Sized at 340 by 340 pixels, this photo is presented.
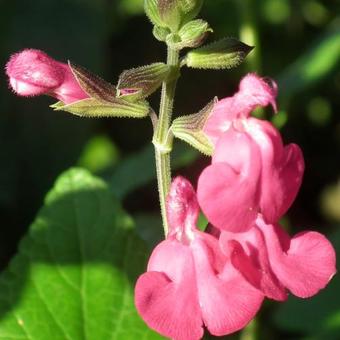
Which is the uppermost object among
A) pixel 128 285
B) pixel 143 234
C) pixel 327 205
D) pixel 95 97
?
pixel 95 97

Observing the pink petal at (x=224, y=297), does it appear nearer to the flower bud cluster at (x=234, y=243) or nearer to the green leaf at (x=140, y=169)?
the flower bud cluster at (x=234, y=243)

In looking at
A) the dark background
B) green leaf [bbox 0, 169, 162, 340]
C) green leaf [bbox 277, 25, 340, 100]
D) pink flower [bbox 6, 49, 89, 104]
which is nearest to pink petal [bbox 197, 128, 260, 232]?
pink flower [bbox 6, 49, 89, 104]

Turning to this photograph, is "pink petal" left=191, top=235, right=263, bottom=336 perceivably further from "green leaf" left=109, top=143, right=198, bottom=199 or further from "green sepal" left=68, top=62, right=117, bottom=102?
"green leaf" left=109, top=143, right=198, bottom=199

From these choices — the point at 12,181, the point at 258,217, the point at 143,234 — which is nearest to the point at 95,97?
the point at 258,217

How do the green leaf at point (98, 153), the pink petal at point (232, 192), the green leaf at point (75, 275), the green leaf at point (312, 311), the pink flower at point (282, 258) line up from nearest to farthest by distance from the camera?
1. the pink petal at point (232, 192)
2. the pink flower at point (282, 258)
3. the green leaf at point (75, 275)
4. the green leaf at point (312, 311)
5. the green leaf at point (98, 153)

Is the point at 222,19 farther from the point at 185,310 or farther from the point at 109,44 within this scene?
the point at 185,310

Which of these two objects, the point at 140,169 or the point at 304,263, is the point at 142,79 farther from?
the point at 140,169

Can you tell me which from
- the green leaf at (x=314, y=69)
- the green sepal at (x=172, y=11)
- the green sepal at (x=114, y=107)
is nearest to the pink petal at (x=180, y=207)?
the green sepal at (x=114, y=107)
